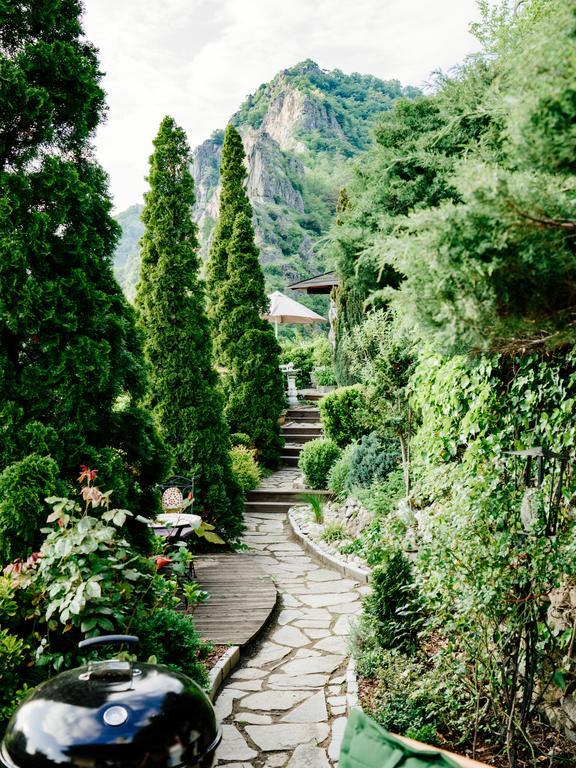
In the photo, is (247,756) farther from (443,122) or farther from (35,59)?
(443,122)

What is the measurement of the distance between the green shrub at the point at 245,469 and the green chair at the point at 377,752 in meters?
9.05

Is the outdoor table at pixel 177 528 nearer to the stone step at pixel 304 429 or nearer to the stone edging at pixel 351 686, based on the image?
the stone edging at pixel 351 686

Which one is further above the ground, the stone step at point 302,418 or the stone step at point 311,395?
the stone step at point 311,395

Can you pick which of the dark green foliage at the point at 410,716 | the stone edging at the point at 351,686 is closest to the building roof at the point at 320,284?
the stone edging at the point at 351,686

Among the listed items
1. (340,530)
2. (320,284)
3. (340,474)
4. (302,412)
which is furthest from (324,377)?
(340,530)

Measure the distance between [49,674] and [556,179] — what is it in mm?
3505

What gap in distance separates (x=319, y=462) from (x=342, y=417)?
3.43 feet

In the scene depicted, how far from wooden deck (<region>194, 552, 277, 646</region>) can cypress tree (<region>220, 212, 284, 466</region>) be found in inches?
211

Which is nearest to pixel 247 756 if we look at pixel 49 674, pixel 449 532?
pixel 49 674

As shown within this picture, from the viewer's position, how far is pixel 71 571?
3.23m

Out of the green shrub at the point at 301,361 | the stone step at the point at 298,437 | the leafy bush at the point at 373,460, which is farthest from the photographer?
the green shrub at the point at 301,361

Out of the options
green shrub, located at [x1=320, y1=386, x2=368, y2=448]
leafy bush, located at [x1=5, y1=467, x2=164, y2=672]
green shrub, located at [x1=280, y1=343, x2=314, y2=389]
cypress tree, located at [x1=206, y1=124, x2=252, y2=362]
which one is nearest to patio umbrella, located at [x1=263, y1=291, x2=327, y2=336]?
green shrub, located at [x1=280, y1=343, x2=314, y2=389]

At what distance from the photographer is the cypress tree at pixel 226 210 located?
13203mm

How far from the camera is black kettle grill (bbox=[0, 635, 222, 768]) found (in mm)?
1692
